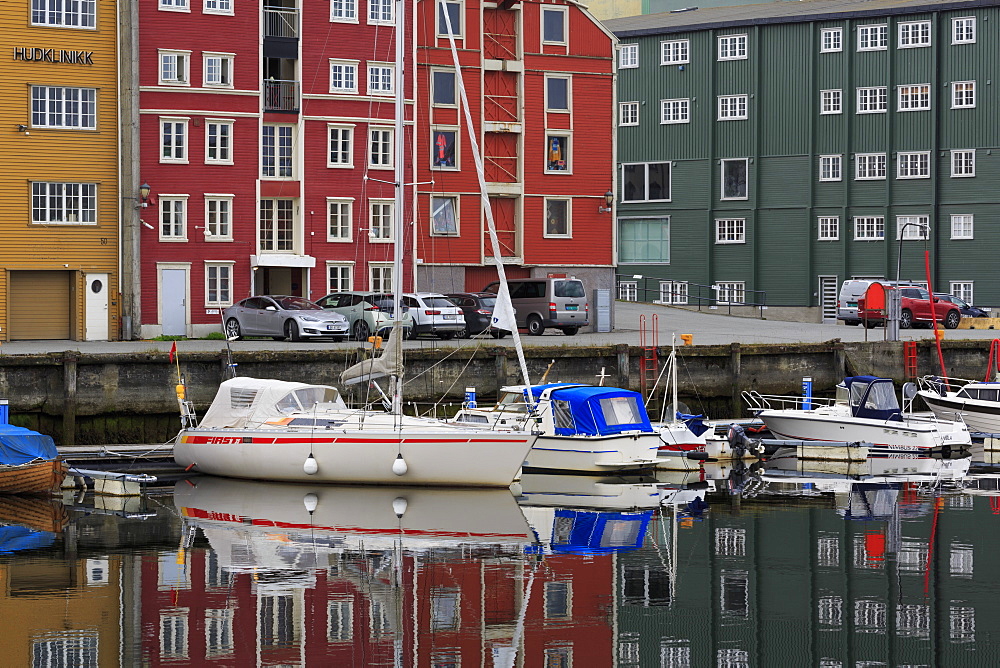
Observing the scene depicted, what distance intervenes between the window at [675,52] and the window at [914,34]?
10.3m

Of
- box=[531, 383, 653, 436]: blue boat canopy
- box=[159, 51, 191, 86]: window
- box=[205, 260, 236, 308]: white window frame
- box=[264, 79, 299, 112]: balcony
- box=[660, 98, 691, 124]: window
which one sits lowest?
box=[531, 383, 653, 436]: blue boat canopy

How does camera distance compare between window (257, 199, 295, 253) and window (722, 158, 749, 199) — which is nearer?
window (257, 199, 295, 253)

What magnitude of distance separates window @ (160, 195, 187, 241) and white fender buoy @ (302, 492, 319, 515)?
74.4 ft

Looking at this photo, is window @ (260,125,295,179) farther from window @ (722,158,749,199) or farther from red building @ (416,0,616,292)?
window @ (722,158,749,199)

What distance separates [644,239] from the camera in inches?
3024

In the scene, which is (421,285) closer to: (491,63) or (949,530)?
(491,63)

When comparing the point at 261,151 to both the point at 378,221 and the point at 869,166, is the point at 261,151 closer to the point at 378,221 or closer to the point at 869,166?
the point at 378,221

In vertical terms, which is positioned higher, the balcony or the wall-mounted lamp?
the balcony

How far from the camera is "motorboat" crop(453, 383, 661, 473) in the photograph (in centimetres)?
3353

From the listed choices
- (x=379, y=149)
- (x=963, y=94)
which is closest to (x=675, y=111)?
(x=963, y=94)

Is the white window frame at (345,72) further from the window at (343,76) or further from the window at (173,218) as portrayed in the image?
the window at (173,218)

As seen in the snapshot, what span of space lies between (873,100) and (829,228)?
629 centimetres


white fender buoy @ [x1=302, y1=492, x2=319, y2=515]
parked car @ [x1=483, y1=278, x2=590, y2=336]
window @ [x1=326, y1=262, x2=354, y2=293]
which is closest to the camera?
white fender buoy @ [x1=302, y1=492, x2=319, y2=515]

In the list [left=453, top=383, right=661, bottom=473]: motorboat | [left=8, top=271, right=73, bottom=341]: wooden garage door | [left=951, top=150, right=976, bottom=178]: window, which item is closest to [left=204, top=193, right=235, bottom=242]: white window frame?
[left=8, top=271, right=73, bottom=341]: wooden garage door
